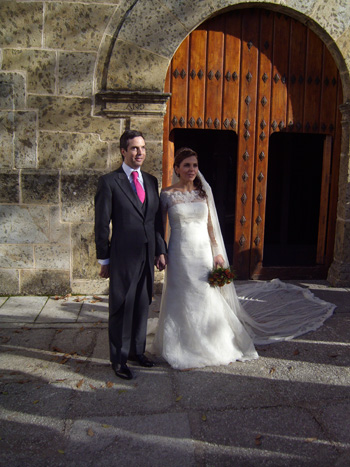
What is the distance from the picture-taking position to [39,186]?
546 centimetres

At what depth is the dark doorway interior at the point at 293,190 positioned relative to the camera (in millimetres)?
9789

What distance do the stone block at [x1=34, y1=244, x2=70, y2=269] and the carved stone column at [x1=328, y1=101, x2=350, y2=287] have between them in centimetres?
344

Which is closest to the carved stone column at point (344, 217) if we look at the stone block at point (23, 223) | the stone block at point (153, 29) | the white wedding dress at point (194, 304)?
the stone block at point (153, 29)

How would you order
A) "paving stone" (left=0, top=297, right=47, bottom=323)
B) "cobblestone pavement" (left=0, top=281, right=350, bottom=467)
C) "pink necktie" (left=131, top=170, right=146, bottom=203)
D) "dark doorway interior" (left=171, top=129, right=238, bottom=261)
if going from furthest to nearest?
"dark doorway interior" (left=171, top=129, right=238, bottom=261) → "paving stone" (left=0, top=297, right=47, bottom=323) → "pink necktie" (left=131, top=170, right=146, bottom=203) → "cobblestone pavement" (left=0, top=281, right=350, bottom=467)

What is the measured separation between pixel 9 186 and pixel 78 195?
2.58ft

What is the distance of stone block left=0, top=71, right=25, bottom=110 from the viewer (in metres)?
5.33

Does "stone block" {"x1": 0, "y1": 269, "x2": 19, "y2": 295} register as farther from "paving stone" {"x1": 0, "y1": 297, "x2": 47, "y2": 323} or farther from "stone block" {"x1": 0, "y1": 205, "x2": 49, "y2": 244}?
"stone block" {"x1": 0, "y1": 205, "x2": 49, "y2": 244}

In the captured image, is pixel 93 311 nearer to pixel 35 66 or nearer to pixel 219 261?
pixel 219 261

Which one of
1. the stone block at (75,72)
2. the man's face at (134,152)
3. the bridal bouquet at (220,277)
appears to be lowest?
the bridal bouquet at (220,277)

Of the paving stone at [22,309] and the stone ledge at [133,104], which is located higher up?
the stone ledge at [133,104]

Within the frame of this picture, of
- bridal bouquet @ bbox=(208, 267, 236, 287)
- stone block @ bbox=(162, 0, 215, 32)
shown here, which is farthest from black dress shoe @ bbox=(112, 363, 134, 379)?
stone block @ bbox=(162, 0, 215, 32)

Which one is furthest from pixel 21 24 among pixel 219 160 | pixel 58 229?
pixel 219 160

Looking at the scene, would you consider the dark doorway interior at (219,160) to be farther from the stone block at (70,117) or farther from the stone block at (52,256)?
the stone block at (52,256)

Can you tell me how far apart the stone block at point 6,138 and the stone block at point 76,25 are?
93 cm
